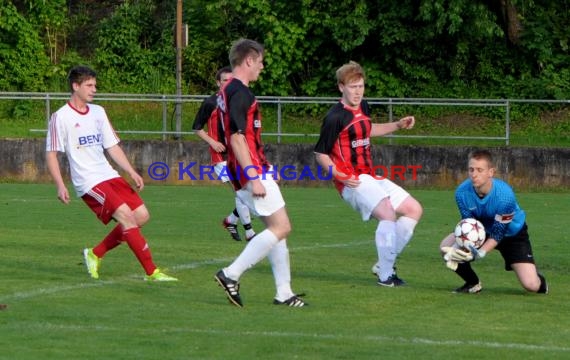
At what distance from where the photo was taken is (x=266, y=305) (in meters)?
8.71

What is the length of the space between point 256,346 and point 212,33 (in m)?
24.2

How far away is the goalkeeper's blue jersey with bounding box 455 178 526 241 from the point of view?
9273 millimetres

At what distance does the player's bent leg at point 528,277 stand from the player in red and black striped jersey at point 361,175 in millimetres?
968

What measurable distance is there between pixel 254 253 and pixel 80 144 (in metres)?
2.36

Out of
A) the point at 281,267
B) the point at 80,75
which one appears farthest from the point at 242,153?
the point at 80,75

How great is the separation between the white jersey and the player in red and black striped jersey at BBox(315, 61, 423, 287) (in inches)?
70.6

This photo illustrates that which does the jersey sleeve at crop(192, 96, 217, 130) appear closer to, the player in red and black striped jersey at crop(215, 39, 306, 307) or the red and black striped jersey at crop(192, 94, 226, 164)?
the red and black striped jersey at crop(192, 94, 226, 164)

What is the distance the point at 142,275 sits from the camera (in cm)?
1037

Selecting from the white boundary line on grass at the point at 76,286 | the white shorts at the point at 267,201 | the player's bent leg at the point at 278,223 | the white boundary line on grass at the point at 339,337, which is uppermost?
the white shorts at the point at 267,201

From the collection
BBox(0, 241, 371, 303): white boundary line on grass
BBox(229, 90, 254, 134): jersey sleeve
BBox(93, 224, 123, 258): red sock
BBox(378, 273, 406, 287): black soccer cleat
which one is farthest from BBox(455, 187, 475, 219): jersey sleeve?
BBox(93, 224, 123, 258): red sock

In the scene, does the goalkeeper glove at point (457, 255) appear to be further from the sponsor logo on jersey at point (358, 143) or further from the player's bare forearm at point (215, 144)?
the player's bare forearm at point (215, 144)

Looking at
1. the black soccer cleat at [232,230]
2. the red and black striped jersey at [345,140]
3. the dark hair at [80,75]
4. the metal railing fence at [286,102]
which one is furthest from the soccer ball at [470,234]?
the metal railing fence at [286,102]

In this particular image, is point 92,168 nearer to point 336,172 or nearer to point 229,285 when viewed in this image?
point 336,172

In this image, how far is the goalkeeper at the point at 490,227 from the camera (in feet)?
30.0
